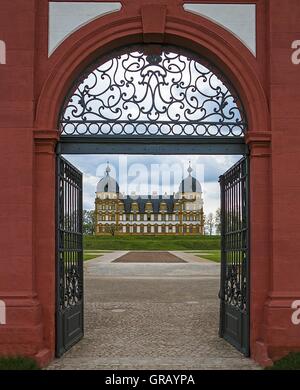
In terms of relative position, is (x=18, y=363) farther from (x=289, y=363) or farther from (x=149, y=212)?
(x=149, y=212)

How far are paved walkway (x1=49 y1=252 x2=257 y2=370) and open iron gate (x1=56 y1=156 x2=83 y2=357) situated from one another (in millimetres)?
289

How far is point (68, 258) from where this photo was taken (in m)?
9.05

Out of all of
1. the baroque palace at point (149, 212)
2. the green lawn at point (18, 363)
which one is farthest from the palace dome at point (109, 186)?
the green lawn at point (18, 363)

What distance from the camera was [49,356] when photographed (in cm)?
778

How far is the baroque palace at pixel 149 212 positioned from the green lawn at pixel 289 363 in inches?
2469

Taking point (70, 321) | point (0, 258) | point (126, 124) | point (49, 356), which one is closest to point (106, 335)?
point (70, 321)

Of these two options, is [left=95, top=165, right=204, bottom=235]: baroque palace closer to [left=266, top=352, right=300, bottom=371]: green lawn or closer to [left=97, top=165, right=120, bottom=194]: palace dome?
[left=97, top=165, right=120, bottom=194]: palace dome

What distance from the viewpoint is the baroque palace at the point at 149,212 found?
3115 inches

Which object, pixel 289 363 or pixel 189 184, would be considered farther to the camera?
pixel 189 184

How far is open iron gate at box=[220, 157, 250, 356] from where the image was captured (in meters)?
8.30

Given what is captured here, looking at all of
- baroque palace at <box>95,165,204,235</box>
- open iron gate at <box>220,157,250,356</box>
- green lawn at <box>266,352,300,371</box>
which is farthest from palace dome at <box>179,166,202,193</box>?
green lawn at <box>266,352,300,371</box>

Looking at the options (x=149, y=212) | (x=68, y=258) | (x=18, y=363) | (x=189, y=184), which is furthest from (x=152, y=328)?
(x=149, y=212)

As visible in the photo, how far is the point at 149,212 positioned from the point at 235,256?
261 ft

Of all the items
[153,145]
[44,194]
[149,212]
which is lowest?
[44,194]
